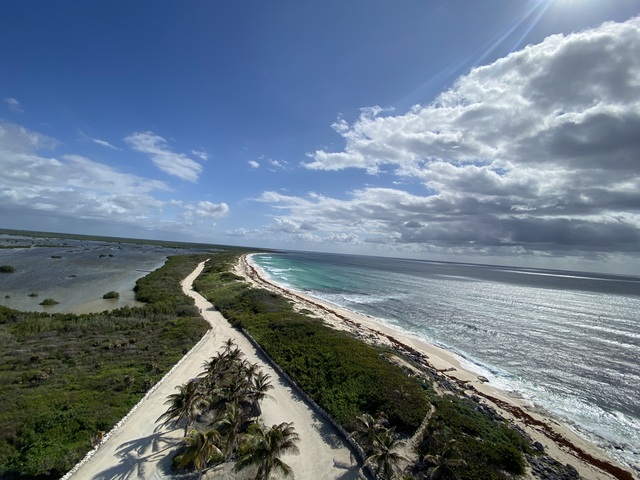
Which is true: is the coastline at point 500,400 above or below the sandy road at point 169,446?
below

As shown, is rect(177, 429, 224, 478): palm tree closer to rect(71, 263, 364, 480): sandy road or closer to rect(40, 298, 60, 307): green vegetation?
rect(71, 263, 364, 480): sandy road

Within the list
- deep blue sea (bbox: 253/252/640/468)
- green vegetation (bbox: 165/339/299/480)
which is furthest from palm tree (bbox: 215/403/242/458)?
deep blue sea (bbox: 253/252/640/468)

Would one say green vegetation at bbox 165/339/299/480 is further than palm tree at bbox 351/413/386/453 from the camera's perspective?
No

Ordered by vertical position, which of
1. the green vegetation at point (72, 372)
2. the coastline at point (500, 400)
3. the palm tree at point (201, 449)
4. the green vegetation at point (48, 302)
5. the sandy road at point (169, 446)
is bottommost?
the coastline at point (500, 400)

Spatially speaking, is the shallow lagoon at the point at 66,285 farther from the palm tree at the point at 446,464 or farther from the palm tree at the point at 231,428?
the palm tree at the point at 446,464

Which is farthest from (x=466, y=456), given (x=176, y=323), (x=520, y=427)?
(x=176, y=323)

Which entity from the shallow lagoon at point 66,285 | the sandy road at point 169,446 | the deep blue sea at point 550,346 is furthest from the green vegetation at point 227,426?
the shallow lagoon at point 66,285
